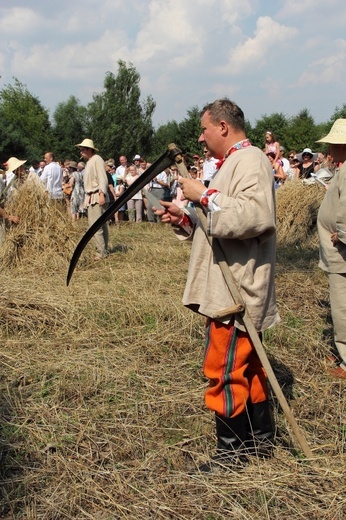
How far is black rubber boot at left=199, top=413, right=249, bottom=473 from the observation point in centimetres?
286

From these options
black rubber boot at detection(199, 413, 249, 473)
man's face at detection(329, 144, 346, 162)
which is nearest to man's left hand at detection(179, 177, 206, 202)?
black rubber boot at detection(199, 413, 249, 473)

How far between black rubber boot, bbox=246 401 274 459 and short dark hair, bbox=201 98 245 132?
57.2 inches

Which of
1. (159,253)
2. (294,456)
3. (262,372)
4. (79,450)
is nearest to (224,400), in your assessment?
(262,372)

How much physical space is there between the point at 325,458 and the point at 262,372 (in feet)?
1.70

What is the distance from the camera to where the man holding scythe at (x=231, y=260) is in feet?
8.45

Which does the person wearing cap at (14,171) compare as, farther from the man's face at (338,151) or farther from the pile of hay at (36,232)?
the man's face at (338,151)

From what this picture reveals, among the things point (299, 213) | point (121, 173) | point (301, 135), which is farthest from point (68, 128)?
point (299, 213)

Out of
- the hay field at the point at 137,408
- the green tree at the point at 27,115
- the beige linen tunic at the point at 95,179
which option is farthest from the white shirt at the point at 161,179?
the green tree at the point at 27,115

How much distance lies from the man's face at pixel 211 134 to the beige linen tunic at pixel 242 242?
0.34 ft

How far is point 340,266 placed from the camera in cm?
437

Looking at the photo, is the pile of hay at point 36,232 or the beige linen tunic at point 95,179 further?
the beige linen tunic at point 95,179

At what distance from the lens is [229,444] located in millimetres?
2924

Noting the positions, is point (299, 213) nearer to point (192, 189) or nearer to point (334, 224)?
point (334, 224)

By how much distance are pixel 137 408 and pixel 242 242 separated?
1.40 metres
